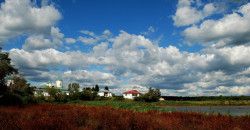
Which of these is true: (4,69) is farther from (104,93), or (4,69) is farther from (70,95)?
(104,93)

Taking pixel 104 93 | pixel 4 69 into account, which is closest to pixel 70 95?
pixel 4 69

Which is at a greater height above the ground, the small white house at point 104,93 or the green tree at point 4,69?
the green tree at point 4,69

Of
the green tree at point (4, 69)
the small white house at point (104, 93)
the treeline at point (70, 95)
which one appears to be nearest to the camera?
the green tree at point (4, 69)

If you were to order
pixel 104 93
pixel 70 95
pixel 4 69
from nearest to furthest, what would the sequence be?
1. pixel 4 69
2. pixel 70 95
3. pixel 104 93

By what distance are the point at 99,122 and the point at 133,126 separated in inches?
46.4

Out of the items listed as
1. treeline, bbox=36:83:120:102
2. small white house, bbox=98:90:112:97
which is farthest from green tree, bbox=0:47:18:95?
small white house, bbox=98:90:112:97

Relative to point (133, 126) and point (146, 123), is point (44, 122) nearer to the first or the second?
point (133, 126)

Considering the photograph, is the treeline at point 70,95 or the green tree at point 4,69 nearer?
the green tree at point 4,69

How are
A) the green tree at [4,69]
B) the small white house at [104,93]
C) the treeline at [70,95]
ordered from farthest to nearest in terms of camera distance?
the small white house at [104,93] < the treeline at [70,95] < the green tree at [4,69]

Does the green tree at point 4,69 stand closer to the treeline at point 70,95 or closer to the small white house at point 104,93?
the treeline at point 70,95

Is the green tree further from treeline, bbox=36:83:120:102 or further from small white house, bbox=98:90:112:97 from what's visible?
small white house, bbox=98:90:112:97

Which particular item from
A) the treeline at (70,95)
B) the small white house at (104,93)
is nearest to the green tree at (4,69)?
the treeline at (70,95)

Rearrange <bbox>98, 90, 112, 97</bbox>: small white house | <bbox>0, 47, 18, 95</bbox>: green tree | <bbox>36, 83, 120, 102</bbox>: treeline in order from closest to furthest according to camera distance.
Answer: <bbox>0, 47, 18, 95</bbox>: green tree
<bbox>36, 83, 120, 102</bbox>: treeline
<bbox>98, 90, 112, 97</bbox>: small white house

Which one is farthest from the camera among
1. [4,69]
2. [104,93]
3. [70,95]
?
[104,93]
